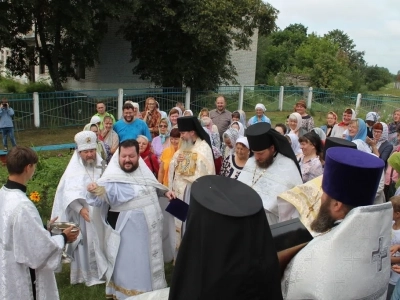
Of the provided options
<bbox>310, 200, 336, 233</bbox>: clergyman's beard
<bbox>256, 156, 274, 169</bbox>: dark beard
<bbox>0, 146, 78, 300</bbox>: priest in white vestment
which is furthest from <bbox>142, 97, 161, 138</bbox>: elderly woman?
<bbox>310, 200, 336, 233</bbox>: clergyman's beard

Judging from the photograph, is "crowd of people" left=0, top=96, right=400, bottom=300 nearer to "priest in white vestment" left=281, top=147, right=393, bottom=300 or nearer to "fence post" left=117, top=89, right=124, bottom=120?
"priest in white vestment" left=281, top=147, right=393, bottom=300

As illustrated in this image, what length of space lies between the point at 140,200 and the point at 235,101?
56.0 ft

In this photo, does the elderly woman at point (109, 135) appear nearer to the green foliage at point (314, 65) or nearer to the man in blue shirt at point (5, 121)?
the man in blue shirt at point (5, 121)

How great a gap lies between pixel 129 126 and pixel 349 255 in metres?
5.98

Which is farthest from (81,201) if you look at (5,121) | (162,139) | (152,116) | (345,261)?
(5,121)

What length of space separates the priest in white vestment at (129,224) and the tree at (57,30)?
12.2m

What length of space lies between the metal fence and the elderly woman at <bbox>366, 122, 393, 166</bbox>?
11152 mm

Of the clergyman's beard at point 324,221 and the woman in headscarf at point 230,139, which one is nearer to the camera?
the clergyman's beard at point 324,221

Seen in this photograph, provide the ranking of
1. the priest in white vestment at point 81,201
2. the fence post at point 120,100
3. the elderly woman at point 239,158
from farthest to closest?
the fence post at point 120,100 → the elderly woman at point 239,158 → the priest in white vestment at point 81,201

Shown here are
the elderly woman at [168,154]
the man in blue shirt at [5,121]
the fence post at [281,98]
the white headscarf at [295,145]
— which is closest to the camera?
the elderly woman at [168,154]

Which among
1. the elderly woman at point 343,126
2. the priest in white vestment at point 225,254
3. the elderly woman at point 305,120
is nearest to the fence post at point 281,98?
the elderly woman at point 305,120

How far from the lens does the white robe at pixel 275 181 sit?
13.1ft

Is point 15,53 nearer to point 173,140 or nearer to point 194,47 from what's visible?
point 194,47

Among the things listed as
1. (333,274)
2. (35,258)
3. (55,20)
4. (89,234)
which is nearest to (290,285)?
(333,274)
